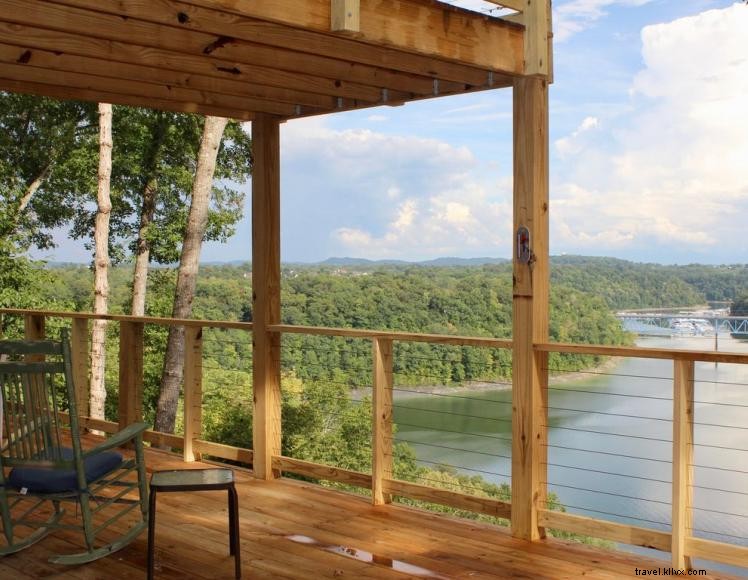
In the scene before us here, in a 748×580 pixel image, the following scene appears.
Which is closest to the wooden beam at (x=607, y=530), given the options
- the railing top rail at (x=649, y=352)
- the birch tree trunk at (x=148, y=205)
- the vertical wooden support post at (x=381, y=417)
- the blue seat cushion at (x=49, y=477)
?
the railing top rail at (x=649, y=352)

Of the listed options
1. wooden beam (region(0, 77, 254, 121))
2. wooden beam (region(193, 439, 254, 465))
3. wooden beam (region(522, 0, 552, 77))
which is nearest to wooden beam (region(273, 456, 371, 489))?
wooden beam (region(193, 439, 254, 465))

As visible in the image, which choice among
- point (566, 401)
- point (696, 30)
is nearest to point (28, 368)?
point (566, 401)

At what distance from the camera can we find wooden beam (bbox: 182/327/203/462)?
611 cm

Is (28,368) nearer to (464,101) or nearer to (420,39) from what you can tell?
(420,39)

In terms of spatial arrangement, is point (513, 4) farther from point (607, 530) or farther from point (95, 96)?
point (607, 530)

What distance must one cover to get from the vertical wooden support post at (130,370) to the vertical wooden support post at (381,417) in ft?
7.75

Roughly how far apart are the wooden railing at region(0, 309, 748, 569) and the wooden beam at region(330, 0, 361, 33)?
174 centimetres

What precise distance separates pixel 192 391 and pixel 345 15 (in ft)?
10.9

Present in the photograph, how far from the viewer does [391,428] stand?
509 cm

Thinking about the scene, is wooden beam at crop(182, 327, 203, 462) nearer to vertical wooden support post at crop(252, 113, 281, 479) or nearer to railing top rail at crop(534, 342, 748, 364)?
vertical wooden support post at crop(252, 113, 281, 479)

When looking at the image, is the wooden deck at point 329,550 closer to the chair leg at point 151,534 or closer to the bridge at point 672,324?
the chair leg at point 151,534

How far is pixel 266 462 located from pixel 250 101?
7.40 ft

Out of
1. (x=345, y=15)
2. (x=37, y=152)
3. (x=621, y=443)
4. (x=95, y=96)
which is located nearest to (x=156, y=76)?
(x=95, y=96)

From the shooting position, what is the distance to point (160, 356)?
18109 mm
